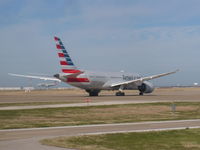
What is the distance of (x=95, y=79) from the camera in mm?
57531

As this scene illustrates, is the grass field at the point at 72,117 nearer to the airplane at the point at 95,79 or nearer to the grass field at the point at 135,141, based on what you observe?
the grass field at the point at 135,141

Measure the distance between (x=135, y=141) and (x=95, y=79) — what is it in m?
43.6

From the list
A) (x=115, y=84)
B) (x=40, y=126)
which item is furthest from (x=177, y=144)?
(x=115, y=84)

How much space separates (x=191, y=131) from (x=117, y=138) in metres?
3.92

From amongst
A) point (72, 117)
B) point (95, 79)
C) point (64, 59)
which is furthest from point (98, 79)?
point (72, 117)

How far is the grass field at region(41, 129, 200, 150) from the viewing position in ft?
41.8

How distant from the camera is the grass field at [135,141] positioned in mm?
12750

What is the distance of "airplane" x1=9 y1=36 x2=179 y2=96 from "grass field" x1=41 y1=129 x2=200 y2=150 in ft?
124

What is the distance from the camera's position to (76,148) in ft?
40.4

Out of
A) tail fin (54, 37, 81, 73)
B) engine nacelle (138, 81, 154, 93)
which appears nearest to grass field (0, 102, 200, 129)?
tail fin (54, 37, 81, 73)

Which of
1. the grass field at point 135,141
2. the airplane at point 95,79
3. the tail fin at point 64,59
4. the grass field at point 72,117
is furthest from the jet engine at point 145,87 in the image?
the grass field at point 135,141

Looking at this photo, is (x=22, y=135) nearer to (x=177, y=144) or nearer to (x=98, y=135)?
(x=98, y=135)

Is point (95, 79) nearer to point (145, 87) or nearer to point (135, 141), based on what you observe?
point (145, 87)

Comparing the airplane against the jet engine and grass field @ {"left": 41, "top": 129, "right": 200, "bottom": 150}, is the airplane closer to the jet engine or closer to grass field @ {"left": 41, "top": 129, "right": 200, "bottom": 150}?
the jet engine
